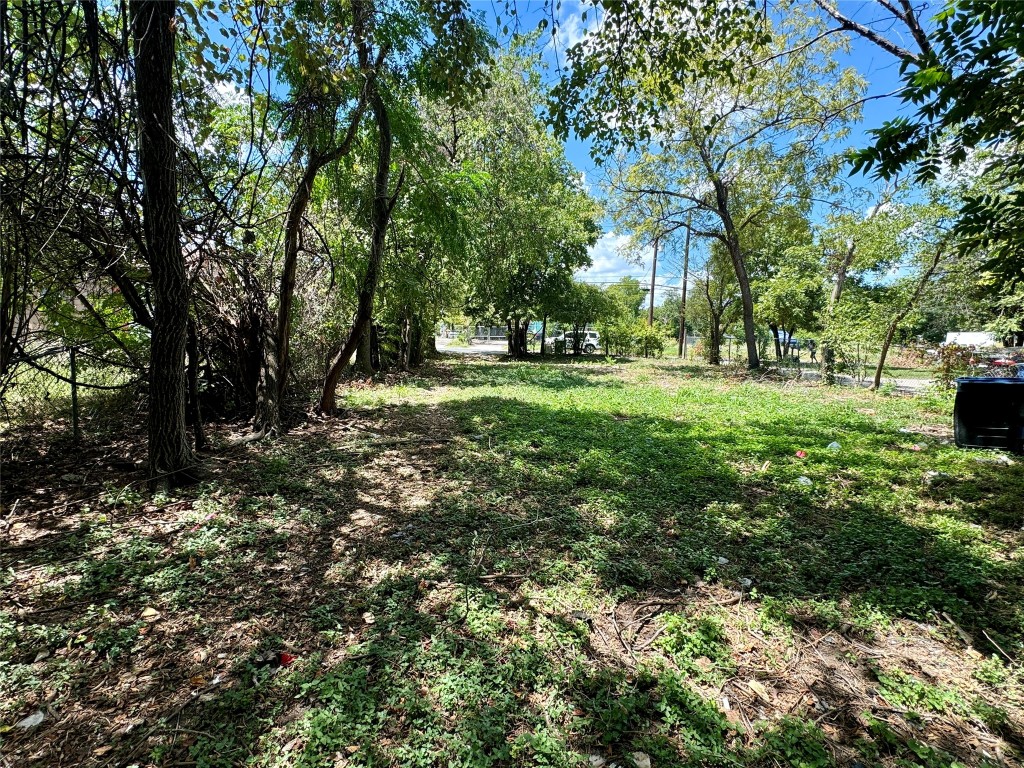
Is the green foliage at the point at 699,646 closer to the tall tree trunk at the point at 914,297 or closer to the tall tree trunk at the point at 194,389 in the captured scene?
the tall tree trunk at the point at 194,389

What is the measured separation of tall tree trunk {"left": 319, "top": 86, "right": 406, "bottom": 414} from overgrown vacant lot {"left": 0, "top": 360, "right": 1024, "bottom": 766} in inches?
74.0

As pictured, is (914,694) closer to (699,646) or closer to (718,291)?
(699,646)

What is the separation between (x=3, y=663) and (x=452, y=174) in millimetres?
6865

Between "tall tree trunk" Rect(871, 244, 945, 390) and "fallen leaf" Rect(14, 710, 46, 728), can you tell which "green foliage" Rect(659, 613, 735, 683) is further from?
"tall tree trunk" Rect(871, 244, 945, 390)

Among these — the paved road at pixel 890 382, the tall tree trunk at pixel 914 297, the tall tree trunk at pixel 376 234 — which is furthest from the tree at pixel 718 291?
the tall tree trunk at pixel 376 234

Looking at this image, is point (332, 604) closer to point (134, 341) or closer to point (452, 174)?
point (134, 341)

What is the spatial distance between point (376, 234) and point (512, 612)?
5.03 meters

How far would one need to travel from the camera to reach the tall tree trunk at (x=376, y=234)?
18.0ft

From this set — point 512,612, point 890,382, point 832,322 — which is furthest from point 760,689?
point 890,382

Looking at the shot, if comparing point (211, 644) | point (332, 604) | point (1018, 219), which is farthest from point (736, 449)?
point (211, 644)

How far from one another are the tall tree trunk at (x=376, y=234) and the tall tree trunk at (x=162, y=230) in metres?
2.48

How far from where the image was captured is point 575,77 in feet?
11.8

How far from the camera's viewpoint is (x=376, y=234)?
230 inches

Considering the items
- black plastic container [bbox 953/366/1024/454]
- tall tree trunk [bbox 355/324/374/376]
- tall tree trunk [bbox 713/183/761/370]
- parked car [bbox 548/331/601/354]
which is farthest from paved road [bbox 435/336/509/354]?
black plastic container [bbox 953/366/1024/454]
